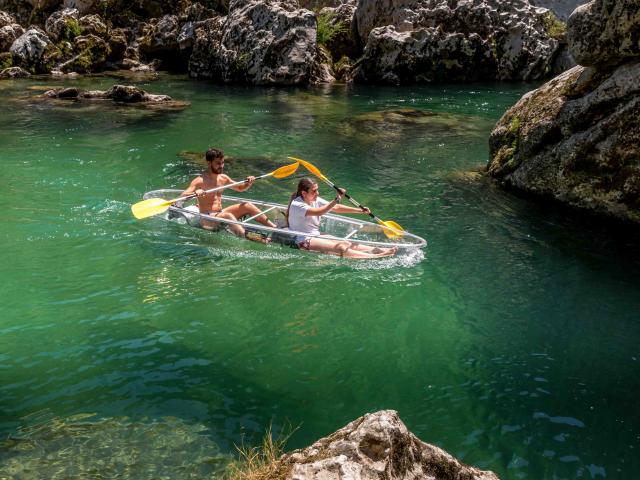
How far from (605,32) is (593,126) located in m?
1.51

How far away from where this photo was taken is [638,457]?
5.02 metres

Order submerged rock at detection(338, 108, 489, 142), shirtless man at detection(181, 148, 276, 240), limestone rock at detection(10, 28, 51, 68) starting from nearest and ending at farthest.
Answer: shirtless man at detection(181, 148, 276, 240) < submerged rock at detection(338, 108, 489, 142) < limestone rock at detection(10, 28, 51, 68)

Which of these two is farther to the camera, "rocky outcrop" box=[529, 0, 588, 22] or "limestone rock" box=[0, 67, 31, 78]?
"rocky outcrop" box=[529, 0, 588, 22]

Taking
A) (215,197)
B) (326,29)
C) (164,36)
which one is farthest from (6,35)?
(215,197)

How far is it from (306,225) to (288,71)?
1723cm

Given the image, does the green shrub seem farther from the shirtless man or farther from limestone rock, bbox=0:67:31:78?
the shirtless man

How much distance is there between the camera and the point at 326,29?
90.6 ft

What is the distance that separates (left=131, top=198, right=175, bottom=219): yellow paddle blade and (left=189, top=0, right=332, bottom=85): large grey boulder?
16.7 metres

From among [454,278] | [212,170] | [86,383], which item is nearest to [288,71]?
[212,170]

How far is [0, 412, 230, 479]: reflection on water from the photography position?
4699 millimetres

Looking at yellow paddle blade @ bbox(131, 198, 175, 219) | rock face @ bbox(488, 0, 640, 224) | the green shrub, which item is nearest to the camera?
yellow paddle blade @ bbox(131, 198, 175, 219)

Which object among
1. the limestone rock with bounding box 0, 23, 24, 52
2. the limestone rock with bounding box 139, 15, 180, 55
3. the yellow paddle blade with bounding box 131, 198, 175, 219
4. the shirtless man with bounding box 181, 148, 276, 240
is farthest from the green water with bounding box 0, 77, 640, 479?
the limestone rock with bounding box 0, 23, 24, 52

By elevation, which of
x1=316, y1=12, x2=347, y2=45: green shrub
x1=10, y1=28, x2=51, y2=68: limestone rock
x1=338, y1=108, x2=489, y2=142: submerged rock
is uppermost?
x1=316, y1=12, x2=347, y2=45: green shrub

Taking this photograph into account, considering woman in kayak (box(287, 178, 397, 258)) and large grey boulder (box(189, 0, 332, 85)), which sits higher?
large grey boulder (box(189, 0, 332, 85))
